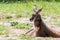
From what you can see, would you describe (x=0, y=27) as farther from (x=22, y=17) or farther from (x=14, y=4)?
(x=14, y=4)

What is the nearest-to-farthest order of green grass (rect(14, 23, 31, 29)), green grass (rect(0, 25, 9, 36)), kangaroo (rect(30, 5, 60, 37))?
kangaroo (rect(30, 5, 60, 37)) < green grass (rect(0, 25, 9, 36)) < green grass (rect(14, 23, 31, 29))

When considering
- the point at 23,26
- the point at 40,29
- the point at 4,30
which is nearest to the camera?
the point at 40,29

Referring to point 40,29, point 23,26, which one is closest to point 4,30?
point 23,26

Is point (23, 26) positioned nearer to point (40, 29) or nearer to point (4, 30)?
point (4, 30)

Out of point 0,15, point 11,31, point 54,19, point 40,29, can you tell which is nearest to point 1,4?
point 0,15

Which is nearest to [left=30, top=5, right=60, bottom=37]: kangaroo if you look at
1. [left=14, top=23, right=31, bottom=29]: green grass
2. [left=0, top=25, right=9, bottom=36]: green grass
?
[left=0, top=25, right=9, bottom=36]: green grass

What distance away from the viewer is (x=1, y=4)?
57.2 ft

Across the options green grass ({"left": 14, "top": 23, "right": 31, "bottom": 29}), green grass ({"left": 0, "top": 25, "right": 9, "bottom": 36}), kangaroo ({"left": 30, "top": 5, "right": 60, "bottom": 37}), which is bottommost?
green grass ({"left": 14, "top": 23, "right": 31, "bottom": 29})

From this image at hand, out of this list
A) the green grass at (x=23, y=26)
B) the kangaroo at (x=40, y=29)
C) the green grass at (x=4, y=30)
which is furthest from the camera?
the green grass at (x=23, y=26)

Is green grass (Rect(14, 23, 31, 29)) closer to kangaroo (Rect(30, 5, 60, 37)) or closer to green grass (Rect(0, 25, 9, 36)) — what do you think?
green grass (Rect(0, 25, 9, 36))

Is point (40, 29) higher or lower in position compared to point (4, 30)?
higher

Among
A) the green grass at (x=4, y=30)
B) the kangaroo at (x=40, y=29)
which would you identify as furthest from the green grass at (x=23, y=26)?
the kangaroo at (x=40, y=29)

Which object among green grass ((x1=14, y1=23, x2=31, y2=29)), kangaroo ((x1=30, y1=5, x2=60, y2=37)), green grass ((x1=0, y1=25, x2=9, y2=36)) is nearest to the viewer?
kangaroo ((x1=30, y1=5, x2=60, y2=37))

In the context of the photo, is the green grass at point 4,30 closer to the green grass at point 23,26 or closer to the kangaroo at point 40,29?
the green grass at point 23,26
